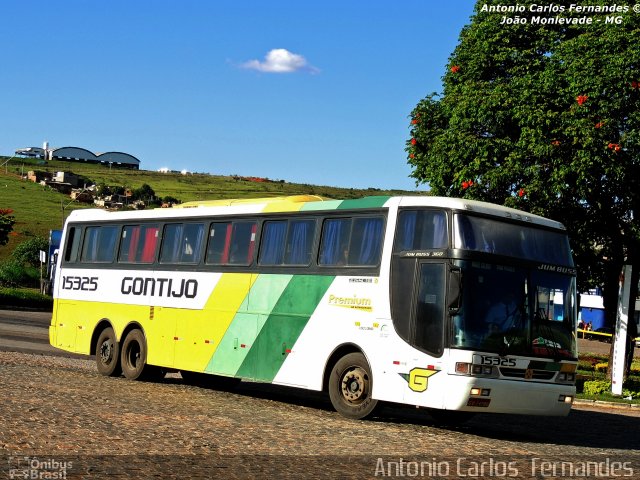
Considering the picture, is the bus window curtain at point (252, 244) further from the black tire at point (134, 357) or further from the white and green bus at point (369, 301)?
the black tire at point (134, 357)

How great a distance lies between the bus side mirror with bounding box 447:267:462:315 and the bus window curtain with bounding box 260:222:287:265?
14.2ft

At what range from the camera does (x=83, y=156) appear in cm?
19275

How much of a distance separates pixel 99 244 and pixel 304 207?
727cm

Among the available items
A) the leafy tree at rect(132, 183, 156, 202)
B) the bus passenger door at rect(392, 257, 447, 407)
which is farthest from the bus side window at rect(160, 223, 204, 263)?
the leafy tree at rect(132, 183, 156, 202)


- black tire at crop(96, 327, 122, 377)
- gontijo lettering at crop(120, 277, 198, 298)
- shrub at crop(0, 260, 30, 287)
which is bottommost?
black tire at crop(96, 327, 122, 377)

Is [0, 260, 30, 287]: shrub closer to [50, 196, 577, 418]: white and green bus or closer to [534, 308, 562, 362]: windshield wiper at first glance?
[50, 196, 577, 418]: white and green bus

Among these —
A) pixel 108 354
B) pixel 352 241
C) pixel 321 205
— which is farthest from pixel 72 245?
pixel 352 241

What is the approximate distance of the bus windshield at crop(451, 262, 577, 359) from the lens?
1481cm

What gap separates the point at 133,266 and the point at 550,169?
435 inches

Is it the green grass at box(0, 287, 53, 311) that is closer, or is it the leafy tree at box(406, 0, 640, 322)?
the leafy tree at box(406, 0, 640, 322)

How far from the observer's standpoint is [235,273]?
19234mm

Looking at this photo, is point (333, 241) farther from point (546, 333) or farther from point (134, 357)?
point (134, 357)

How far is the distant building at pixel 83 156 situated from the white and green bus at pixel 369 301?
17149 cm

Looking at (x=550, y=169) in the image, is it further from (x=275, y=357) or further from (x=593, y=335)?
(x=593, y=335)
